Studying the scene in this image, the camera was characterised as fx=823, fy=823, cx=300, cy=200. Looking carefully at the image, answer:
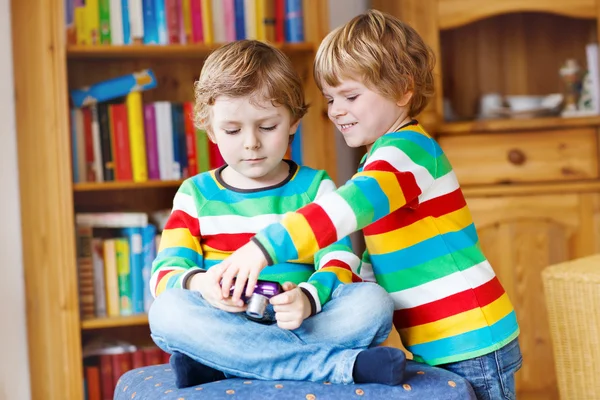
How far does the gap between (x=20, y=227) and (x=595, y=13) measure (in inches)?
66.1

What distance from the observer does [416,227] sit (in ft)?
4.15

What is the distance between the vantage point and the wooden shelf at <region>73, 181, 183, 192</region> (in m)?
2.06

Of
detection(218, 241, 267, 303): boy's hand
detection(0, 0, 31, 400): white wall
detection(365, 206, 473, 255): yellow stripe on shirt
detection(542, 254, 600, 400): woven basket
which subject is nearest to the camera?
detection(218, 241, 267, 303): boy's hand

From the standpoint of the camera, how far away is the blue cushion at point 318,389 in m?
1.08

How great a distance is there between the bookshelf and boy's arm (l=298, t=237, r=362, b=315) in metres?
0.89

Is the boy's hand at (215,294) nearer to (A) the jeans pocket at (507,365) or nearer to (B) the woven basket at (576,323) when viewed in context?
(A) the jeans pocket at (507,365)

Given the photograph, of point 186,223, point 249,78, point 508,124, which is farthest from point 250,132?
point 508,124

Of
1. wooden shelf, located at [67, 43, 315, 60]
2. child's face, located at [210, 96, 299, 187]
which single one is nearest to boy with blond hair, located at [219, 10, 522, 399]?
child's face, located at [210, 96, 299, 187]

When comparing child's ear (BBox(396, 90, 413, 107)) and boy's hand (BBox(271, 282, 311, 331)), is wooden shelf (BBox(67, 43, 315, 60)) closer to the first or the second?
child's ear (BBox(396, 90, 413, 107))

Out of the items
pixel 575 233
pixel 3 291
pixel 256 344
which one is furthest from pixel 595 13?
pixel 3 291

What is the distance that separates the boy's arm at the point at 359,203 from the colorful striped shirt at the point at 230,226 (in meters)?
0.16

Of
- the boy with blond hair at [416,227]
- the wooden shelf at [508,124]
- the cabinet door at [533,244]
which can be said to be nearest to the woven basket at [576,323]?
the cabinet door at [533,244]

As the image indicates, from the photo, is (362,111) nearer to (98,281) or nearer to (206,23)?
(206,23)

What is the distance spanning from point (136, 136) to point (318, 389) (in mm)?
1208
